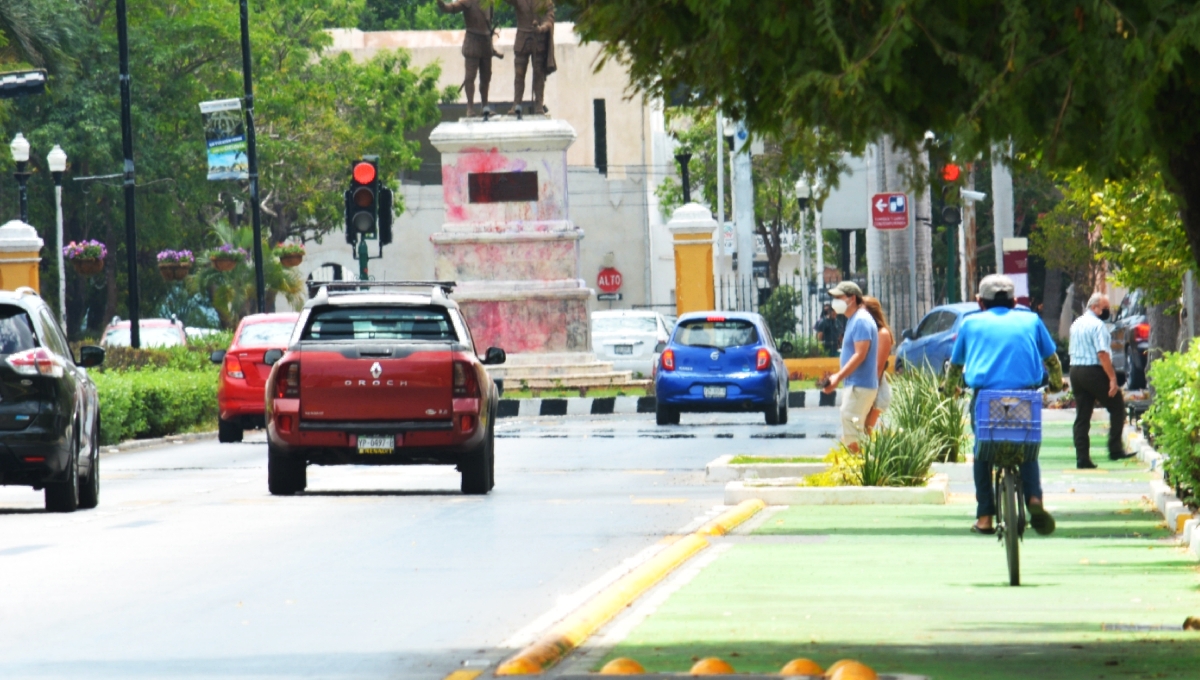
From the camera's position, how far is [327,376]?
1927 cm

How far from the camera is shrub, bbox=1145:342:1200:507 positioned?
13992 mm

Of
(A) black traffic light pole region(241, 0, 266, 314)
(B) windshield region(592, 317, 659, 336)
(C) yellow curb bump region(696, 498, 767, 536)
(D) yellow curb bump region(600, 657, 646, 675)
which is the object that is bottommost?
(C) yellow curb bump region(696, 498, 767, 536)

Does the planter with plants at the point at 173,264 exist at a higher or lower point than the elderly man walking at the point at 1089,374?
higher

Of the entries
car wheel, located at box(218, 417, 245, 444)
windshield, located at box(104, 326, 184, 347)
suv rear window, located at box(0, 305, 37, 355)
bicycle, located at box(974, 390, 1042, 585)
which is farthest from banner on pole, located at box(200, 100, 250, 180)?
bicycle, located at box(974, 390, 1042, 585)

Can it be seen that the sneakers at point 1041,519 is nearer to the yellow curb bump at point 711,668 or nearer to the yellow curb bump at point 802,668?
the yellow curb bump at point 802,668

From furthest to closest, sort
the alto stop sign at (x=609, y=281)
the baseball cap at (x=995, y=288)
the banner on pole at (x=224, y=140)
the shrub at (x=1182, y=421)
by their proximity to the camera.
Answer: the alto stop sign at (x=609, y=281) → the banner on pole at (x=224, y=140) → the shrub at (x=1182, y=421) → the baseball cap at (x=995, y=288)

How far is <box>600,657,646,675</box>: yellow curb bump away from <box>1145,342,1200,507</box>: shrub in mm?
6316

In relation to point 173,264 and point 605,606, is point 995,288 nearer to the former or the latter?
point 605,606

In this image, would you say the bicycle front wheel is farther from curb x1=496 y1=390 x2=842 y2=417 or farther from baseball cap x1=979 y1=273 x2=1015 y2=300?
curb x1=496 y1=390 x2=842 y2=417

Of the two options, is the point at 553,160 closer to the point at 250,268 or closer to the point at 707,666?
the point at 250,268

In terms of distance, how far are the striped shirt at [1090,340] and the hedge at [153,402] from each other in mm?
12151

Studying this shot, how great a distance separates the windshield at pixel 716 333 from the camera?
106 ft

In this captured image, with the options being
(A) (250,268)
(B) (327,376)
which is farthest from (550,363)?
(B) (327,376)

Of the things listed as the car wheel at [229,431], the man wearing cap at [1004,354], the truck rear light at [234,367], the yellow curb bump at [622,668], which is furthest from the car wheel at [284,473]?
the yellow curb bump at [622,668]
